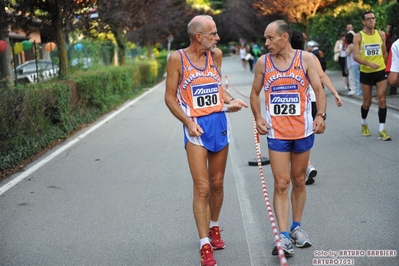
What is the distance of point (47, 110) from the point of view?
14.0 meters

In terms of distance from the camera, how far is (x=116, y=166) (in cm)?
1063

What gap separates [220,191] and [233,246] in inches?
19.1

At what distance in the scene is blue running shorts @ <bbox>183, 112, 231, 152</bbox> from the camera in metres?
5.64

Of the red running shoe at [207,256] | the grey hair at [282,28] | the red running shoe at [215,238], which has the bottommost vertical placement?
the red running shoe at [215,238]

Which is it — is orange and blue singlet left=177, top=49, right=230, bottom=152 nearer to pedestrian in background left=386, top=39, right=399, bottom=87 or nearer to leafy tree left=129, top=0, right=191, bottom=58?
pedestrian in background left=386, top=39, right=399, bottom=87

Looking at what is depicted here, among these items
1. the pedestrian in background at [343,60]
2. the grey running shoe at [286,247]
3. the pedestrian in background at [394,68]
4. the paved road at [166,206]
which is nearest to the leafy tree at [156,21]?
the pedestrian in background at [343,60]

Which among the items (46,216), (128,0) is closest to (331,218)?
(46,216)

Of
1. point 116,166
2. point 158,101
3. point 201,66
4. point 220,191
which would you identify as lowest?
point 158,101

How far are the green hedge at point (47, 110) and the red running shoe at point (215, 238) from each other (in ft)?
16.8

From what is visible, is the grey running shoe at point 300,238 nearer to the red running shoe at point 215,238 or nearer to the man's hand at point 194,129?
the red running shoe at point 215,238

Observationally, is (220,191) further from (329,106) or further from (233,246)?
(329,106)

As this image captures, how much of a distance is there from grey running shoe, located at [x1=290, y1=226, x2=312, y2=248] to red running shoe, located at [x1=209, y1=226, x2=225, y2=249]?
0.60m

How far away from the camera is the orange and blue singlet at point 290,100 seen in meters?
5.79

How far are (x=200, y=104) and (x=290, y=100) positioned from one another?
0.75m
